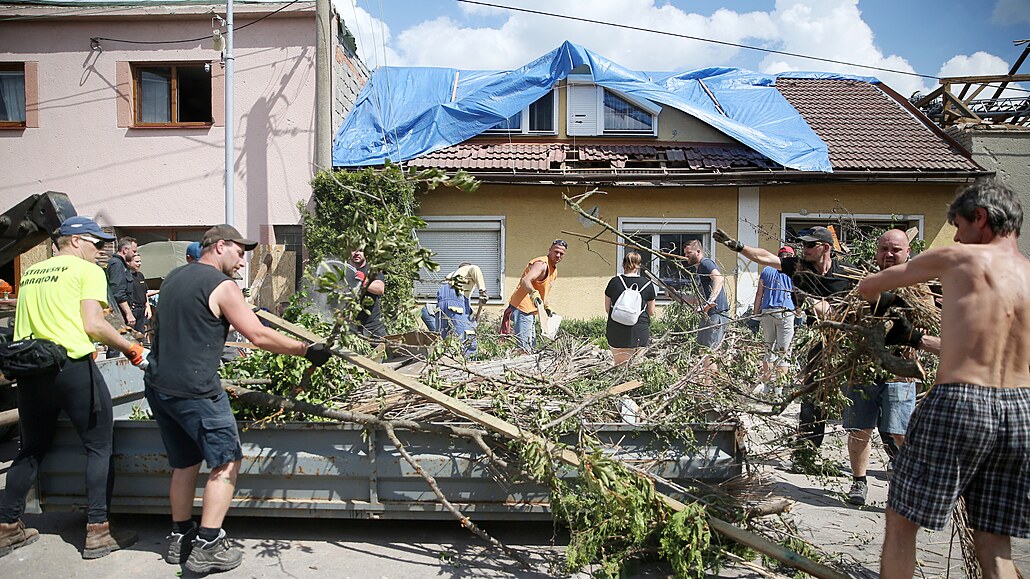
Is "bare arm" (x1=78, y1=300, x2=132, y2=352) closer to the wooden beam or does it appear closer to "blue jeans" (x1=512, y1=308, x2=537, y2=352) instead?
"blue jeans" (x1=512, y1=308, x2=537, y2=352)

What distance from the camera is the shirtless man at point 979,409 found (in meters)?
2.77

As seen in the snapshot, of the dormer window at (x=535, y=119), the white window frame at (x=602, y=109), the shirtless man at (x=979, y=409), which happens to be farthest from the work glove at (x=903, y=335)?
the dormer window at (x=535, y=119)

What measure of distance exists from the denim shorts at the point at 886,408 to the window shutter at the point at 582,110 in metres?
8.36

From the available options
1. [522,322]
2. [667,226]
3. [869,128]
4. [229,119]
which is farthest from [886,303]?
[869,128]

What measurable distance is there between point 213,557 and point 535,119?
10086 millimetres

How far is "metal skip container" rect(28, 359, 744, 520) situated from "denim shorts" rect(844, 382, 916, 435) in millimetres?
1435

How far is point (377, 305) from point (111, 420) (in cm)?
324

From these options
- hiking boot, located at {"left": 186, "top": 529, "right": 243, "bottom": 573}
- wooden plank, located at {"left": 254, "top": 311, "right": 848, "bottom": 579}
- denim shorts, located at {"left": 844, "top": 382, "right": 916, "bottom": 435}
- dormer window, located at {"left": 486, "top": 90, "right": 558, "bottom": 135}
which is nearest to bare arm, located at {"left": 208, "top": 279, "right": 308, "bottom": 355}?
wooden plank, located at {"left": 254, "top": 311, "right": 848, "bottom": 579}

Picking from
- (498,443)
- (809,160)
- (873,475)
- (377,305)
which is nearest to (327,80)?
(377,305)

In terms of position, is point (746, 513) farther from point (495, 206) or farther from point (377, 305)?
point (495, 206)

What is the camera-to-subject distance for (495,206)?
11.6m

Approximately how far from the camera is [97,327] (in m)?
3.92

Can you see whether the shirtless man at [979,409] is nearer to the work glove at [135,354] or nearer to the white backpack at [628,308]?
the white backpack at [628,308]

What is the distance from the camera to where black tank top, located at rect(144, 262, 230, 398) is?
357cm
